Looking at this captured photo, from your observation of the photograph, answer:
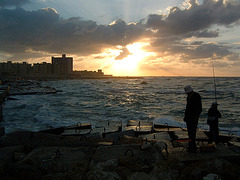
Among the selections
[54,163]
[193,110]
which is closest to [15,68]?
[54,163]

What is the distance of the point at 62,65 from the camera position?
586 ft

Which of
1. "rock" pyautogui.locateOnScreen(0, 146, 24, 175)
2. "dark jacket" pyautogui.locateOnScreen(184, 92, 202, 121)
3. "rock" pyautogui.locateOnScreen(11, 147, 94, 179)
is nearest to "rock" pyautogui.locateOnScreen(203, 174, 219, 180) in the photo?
"dark jacket" pyautogui.locateOnScreen(184, 92, 202, 121)

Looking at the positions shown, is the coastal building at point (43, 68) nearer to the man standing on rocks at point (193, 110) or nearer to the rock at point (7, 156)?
the rock at point (7, 156)

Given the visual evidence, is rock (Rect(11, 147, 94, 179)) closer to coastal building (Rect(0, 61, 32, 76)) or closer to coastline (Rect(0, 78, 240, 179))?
coastline (Rect(0, 78, 240, 179))

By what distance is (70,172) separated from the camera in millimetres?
3082

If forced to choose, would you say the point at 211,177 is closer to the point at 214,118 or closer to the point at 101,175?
the point at 101,175

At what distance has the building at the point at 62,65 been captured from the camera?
570 feet

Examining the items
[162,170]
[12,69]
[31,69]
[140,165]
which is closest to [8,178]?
[140,165]

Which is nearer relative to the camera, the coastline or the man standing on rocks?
the coastline

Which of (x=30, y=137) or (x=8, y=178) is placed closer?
(x=8, y=178)

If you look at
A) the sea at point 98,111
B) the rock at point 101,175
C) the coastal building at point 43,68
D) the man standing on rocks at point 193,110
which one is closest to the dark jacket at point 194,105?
the man standing on rocks at point 193,110

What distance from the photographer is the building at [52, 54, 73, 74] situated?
17375cm

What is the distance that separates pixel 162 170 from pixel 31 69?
179 metres

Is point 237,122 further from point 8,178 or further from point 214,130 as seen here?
point 8,178
